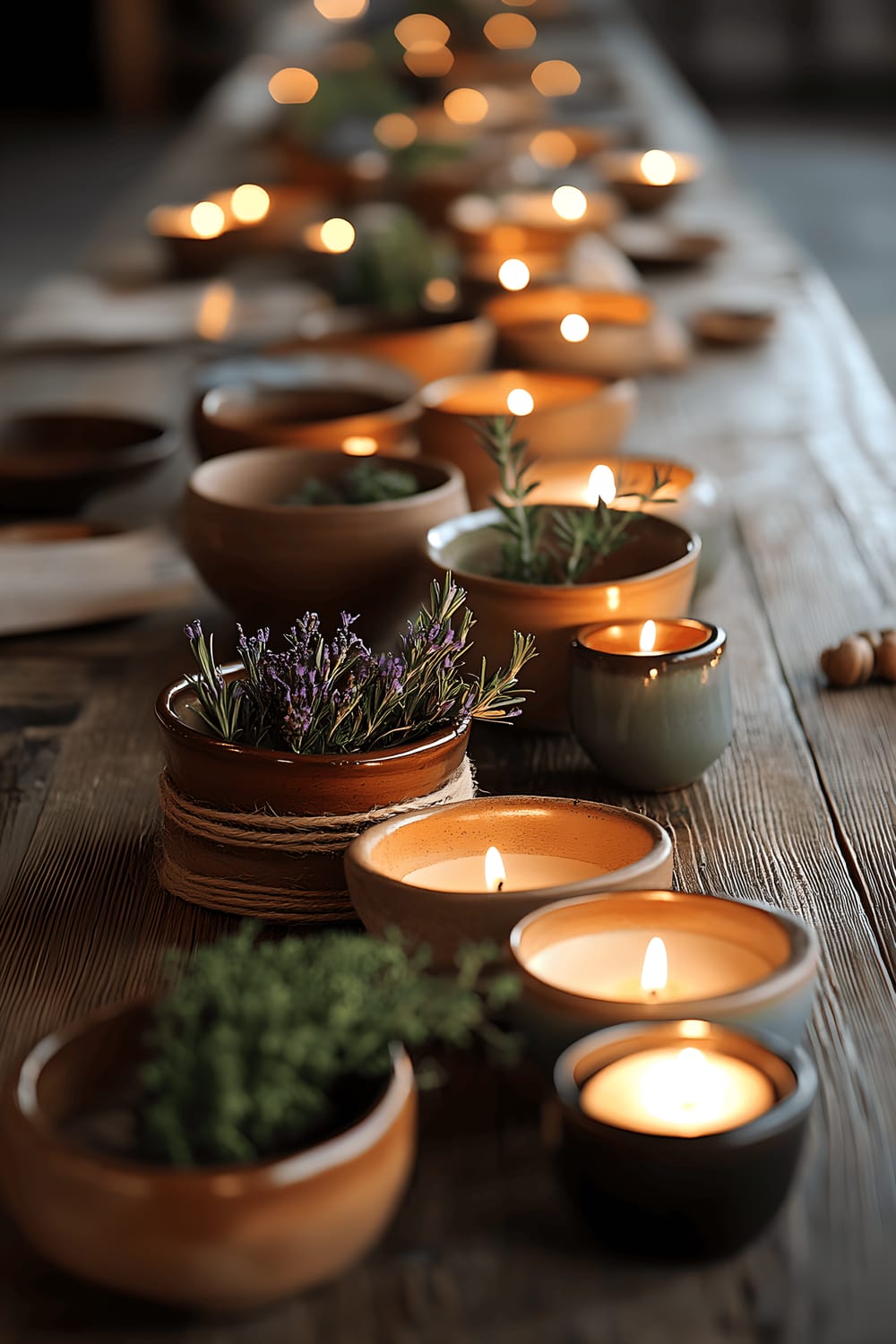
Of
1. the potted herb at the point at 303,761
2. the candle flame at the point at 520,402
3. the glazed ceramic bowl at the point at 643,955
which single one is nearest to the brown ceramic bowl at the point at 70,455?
the candle flame at the point at 520,402

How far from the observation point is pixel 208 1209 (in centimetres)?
55

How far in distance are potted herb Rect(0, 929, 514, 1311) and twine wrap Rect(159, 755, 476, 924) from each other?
0.73 feet

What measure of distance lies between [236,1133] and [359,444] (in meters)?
0.96

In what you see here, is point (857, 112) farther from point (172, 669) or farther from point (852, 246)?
point (172, 669)

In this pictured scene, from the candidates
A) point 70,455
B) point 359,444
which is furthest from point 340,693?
point 70,455

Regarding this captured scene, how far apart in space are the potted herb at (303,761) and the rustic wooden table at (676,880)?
38 mm

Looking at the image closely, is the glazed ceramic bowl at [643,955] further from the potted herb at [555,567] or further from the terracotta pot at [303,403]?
the terracotta pot at [303,403]

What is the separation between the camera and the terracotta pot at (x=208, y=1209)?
1.82 feet

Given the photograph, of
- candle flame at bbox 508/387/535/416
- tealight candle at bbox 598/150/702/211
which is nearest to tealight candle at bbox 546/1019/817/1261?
candle flame at bbox 508/387/535/416

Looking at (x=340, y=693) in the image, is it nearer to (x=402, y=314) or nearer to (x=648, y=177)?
(x=402, y=314)

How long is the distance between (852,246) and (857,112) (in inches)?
127

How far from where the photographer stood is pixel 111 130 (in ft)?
28.2

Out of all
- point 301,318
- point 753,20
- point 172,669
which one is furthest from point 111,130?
point 172,669

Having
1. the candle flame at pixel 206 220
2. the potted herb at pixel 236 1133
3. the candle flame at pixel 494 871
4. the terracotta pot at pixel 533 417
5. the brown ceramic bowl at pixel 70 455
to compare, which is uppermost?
the potted herb at pixel 236 1133
